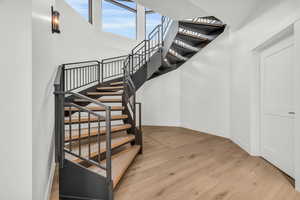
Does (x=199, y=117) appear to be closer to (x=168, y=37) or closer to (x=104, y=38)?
(x=168, y=37)

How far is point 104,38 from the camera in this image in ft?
18.3

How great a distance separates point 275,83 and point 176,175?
6.51 ft

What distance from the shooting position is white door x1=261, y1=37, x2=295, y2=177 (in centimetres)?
216

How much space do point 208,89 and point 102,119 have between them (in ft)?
12.6

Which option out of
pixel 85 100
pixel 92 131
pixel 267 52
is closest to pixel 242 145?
pixel 267 52

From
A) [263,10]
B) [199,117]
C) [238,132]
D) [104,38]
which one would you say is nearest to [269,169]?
[238,132]

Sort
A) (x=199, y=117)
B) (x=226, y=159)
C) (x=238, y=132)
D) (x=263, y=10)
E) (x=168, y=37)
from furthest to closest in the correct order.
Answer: (x=199, y=117) → (x=168, y=37) → (x=238, y=132) → (x=226, y=159) → (x=263, y=10)

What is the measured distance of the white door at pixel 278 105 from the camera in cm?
216

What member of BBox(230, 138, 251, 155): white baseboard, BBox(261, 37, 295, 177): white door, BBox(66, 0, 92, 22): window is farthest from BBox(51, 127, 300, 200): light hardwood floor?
BBox(66, 0, 92, 22): window

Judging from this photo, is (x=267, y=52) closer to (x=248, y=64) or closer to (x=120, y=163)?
(x=248, y=64)

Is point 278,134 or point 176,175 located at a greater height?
point 278,134

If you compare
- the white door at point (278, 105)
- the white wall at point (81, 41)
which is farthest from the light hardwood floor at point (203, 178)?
the white wall at point (81, 41)

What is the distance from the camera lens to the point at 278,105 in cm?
240

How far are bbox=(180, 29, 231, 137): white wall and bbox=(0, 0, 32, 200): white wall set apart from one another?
4.15 meters
